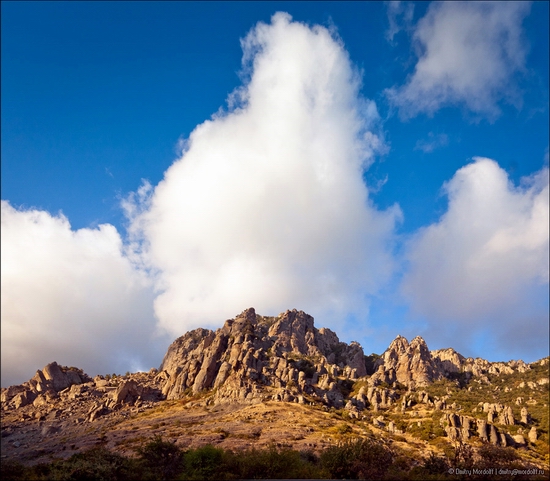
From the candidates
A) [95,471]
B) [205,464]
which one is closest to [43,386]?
[95,471]

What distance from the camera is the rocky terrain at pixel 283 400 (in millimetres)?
87438

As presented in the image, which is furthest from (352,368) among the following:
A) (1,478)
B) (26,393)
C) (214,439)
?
(1,478)

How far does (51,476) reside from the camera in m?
38.4

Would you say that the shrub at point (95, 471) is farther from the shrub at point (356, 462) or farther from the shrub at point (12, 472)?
the shrub at point (356, 462)

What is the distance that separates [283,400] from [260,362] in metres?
33.0

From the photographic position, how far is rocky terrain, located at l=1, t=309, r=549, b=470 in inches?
3442

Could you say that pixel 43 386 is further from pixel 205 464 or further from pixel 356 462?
pixel 356 462

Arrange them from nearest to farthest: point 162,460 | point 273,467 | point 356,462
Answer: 1. point 273,467
2. point 356,462
3. point 162,460

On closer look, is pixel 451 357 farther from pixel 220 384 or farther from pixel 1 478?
pixel 1 478

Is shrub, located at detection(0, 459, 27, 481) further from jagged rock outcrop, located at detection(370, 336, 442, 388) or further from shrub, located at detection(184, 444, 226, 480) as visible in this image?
jagged rock outcrop, located at detection(370, 336, 442, 388)

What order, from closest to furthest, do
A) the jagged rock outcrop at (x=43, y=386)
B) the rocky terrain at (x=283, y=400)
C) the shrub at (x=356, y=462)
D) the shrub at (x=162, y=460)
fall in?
the shrub at (x=162, y=460)
the shrub at (x=356, y=462)
the rocky terrain at (x=283, y=400)
the jagged rock outcrop at (x=43, y=386)

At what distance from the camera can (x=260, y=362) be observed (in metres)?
144

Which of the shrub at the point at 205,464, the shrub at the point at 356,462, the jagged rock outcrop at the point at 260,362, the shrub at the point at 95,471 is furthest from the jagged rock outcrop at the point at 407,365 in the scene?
the shrub at the point at 95,471

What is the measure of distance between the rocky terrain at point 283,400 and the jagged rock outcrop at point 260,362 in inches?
20.4
